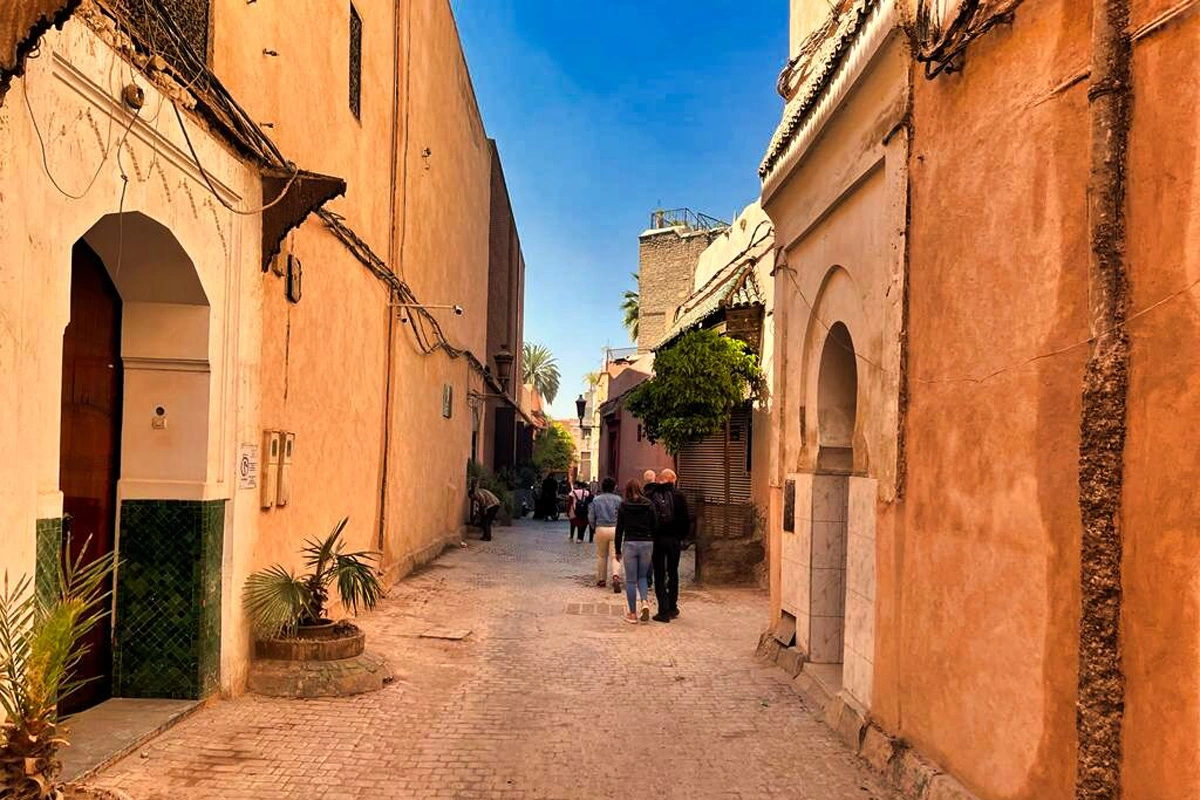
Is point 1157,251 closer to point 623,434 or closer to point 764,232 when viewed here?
point 764,232

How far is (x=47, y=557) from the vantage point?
12.7ft

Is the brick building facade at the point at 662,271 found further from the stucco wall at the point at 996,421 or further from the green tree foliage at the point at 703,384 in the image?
the stucco wall at the point at 996,421

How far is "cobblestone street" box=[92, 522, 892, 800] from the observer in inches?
178

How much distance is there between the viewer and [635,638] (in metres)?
8.59

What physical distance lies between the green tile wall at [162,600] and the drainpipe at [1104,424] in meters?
4.96

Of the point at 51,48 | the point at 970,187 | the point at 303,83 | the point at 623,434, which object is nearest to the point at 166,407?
the point at 51,48

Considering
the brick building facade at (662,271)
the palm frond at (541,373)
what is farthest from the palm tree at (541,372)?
the brick building facade at (662,271)

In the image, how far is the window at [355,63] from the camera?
8.96 metres

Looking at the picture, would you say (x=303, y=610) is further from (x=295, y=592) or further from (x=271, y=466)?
(x=271, y=466)

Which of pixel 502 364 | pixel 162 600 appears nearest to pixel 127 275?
pixel 162 600

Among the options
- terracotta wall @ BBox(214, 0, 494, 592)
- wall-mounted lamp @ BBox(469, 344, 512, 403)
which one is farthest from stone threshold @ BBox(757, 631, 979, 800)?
wall-mounted lamp @ BBox(469, 344, 512, 403)

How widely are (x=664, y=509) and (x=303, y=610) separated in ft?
14.4

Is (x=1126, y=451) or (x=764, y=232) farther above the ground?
(x=764, y=232)

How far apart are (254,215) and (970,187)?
4.81 m
